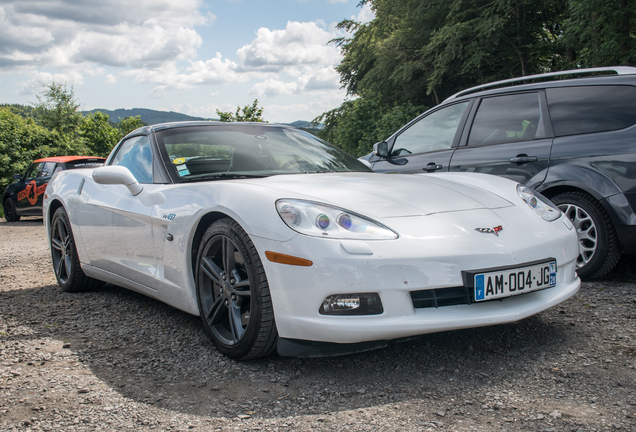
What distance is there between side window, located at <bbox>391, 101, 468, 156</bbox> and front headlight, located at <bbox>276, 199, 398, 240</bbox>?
301 centimetres

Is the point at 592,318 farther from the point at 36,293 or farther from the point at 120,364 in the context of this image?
the point at 36,293

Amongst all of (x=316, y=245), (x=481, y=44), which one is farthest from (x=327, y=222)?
(x=481, y=44)

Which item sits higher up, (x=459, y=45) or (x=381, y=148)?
(x=459, y=45)

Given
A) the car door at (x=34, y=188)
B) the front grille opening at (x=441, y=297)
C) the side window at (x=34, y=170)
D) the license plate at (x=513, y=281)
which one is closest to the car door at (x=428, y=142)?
the license plate at (x=513, y=281)

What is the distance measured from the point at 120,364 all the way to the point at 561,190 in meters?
3.47

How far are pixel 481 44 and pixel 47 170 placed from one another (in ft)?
40.8

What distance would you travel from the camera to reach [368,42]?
25.6 metres

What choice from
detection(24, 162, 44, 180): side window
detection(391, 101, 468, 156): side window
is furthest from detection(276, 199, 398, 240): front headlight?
detection(24, 162, 44, 180): side window

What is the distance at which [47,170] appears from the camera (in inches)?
516

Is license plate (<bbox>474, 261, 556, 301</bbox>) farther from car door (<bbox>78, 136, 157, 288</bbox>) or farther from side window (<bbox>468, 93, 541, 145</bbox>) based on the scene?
side window (<bbox>468, 93, 541, 145</bbox>)

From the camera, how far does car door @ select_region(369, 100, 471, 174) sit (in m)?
5.20

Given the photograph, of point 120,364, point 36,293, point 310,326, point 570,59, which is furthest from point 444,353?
point 570,59

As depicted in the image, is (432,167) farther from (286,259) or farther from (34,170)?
(34,170)

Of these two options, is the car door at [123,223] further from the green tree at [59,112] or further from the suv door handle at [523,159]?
the green tree at [59,112]
